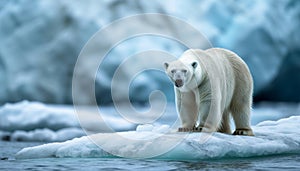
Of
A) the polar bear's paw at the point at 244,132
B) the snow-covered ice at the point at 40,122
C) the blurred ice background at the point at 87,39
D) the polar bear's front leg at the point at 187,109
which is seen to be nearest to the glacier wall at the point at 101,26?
the blurred ice background at the point at 87,39

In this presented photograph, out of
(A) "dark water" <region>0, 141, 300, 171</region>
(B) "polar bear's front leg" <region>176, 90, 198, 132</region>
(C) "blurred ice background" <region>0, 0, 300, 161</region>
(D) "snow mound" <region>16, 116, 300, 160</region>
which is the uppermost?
(C) "blurred ice background" <region>0, 0, 300, 161</region>

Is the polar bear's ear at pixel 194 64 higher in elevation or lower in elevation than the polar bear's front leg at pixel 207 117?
higher

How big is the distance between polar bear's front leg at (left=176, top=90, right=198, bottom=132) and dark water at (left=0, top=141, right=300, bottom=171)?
47 cm

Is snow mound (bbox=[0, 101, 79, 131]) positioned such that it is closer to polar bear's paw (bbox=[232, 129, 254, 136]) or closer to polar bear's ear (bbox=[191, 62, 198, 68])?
polar bear's paw (bbox=[232, 129, 254, 136])

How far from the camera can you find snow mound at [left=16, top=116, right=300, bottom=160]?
353 cm

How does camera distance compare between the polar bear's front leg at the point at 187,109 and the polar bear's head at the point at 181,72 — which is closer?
the polar bear's head at the point at 181,72

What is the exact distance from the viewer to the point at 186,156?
3527mm

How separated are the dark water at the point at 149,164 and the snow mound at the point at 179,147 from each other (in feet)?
0.25

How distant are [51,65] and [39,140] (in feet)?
5.70

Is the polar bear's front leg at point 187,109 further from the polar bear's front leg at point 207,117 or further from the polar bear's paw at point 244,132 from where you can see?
the polar bear's paw at point 244,132

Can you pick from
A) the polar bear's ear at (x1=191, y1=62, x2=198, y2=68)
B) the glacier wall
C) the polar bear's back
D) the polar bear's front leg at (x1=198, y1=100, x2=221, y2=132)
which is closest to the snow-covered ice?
the glacier wall

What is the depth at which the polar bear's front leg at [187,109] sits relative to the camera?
385 centimetres

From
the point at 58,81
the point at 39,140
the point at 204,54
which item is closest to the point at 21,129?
the point at 39,140

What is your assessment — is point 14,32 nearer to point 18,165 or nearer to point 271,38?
point 271,38
